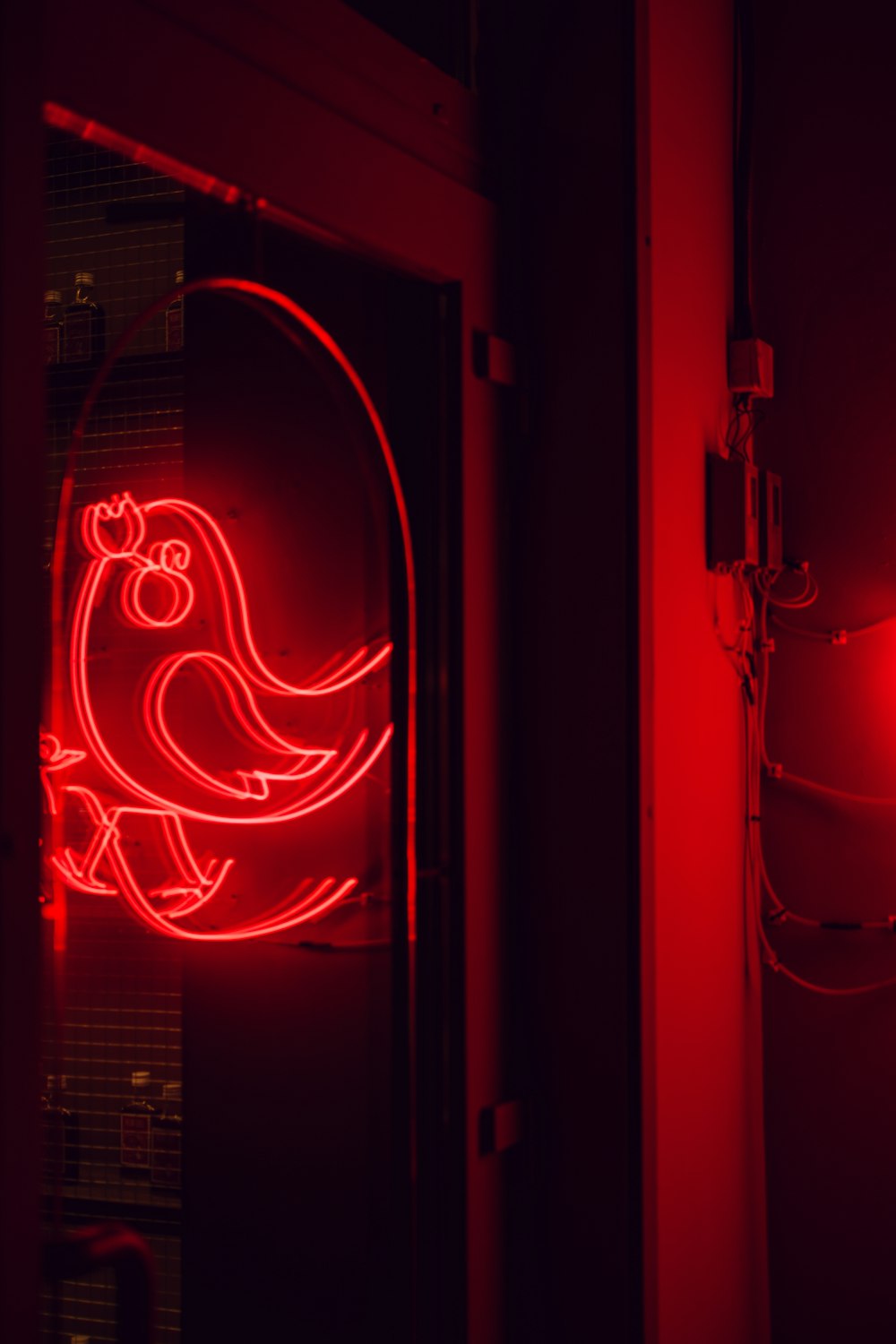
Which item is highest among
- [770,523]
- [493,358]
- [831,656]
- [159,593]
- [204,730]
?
[493,358]

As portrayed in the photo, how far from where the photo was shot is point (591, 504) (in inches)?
80.4

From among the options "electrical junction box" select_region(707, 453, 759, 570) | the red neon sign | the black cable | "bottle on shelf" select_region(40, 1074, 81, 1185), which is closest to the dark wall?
the red neon sign

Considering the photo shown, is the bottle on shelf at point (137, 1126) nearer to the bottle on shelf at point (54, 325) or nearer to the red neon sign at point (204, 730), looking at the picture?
the red neon sign at point (204, 730)

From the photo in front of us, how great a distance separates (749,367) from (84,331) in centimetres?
135

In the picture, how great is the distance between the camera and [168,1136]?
7.12 feet

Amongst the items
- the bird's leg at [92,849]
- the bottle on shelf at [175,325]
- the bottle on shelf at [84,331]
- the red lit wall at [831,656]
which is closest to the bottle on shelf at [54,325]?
the bottle on shelf at [84,331]

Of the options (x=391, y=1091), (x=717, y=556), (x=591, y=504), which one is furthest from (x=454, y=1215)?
(x=717, y=556)

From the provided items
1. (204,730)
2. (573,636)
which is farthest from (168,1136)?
(573,636)

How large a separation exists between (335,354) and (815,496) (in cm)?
123

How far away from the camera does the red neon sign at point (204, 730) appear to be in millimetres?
1783

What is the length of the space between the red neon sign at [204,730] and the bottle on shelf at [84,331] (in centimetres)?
9

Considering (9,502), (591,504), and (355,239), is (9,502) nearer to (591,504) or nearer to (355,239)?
(355,239)

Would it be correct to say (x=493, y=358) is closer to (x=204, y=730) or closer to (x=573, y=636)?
(x=573, y=636)

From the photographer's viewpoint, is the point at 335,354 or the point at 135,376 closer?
the point at 335,354
